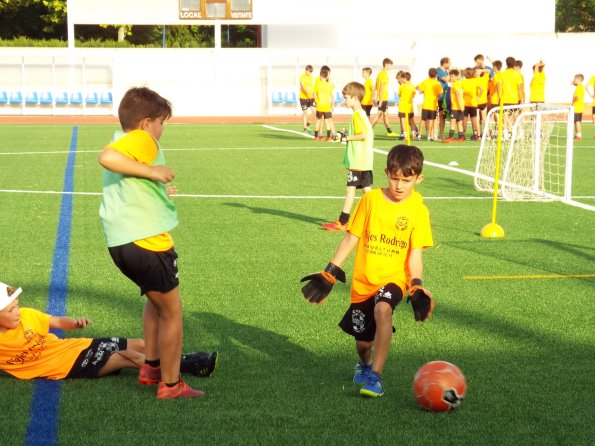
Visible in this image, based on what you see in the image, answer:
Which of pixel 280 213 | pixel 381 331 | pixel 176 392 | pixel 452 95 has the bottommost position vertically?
pixel 280 213

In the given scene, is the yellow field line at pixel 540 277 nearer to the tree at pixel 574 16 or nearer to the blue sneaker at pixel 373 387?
the blue sneaker at pixel 373 387

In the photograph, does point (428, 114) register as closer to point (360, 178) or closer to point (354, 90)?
point (360, 178)

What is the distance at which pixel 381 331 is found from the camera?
533cm

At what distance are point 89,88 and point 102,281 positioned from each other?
109 ft

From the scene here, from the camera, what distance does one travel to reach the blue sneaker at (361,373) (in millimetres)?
5473

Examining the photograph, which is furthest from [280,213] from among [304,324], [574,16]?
[574,16]

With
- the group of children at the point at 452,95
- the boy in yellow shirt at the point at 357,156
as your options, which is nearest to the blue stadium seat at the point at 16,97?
the group of children at the point at 452,95

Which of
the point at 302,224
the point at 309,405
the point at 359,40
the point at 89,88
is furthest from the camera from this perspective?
the point at 359,40

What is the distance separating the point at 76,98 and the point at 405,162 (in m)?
35.8

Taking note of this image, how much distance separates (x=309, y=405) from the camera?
5152mm

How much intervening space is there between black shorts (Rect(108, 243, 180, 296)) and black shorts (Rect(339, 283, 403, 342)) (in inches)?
40.4

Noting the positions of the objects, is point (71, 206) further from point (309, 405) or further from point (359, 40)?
point (359, 40)

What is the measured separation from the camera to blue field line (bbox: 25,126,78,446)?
4.74 meters

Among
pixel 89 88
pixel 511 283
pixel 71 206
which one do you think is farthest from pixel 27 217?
pixel 89 88
